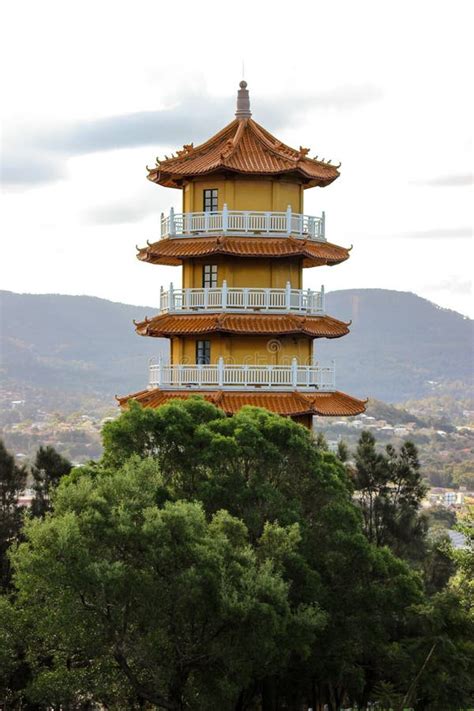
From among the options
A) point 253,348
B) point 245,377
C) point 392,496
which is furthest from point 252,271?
point 392,496

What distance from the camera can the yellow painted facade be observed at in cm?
4066

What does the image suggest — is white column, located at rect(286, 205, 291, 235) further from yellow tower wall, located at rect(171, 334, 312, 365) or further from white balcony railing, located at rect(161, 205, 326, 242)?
yellow tower wall, located at rect(171, 334, 312, 365)

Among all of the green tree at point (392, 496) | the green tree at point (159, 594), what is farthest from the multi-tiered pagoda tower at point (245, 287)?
the green tree at point (159, 594)

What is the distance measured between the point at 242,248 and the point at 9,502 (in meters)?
10.1

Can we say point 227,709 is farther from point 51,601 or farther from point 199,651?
point 51,601

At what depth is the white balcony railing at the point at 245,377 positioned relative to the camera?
130ft

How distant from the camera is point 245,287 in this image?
40.9 meters

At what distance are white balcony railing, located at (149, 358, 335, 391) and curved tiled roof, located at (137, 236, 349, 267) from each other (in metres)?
3.24

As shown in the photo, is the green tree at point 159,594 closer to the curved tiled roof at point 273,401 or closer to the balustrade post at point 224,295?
the curved tiled roof at point 273,401

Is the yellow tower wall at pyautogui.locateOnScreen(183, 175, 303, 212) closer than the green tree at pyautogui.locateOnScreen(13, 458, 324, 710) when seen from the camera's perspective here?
No

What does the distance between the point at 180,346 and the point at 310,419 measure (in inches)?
184

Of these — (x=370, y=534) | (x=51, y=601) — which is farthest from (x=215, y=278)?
(x=51, y=601)

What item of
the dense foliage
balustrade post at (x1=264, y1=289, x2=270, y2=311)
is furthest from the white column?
the dense foliage

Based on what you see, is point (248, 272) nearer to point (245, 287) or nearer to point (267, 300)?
point (245, 287)
